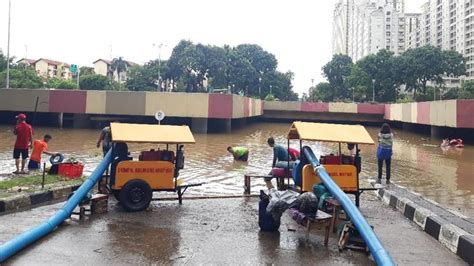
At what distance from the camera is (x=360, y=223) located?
595cm

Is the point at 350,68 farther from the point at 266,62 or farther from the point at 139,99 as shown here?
the point at 139,99

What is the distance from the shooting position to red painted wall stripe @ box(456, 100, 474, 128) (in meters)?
25.4

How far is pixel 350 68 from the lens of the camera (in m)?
84.9

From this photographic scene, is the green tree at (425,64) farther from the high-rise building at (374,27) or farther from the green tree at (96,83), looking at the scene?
the high-rise building at (374,27)

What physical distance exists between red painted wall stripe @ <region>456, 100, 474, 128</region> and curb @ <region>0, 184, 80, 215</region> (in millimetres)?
23419

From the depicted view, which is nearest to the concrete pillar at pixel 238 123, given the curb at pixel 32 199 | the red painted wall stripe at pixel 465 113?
the red painted wall stripe at pixel 465 113

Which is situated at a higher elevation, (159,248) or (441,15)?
(441,15)

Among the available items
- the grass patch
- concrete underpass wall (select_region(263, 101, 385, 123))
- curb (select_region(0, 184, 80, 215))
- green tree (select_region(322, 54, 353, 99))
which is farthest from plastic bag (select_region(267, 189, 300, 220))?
green tree (select_region(322, 54, 353, 99))

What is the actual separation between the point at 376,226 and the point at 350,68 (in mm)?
80999

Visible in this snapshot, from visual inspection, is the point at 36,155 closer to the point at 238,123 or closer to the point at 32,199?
the point at 32,199

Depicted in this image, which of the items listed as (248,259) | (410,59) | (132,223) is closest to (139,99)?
(132,223)

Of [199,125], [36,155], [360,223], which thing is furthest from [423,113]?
[360,223]

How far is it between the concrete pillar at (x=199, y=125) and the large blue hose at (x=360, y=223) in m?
23.1

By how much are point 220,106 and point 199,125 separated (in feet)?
6.94
